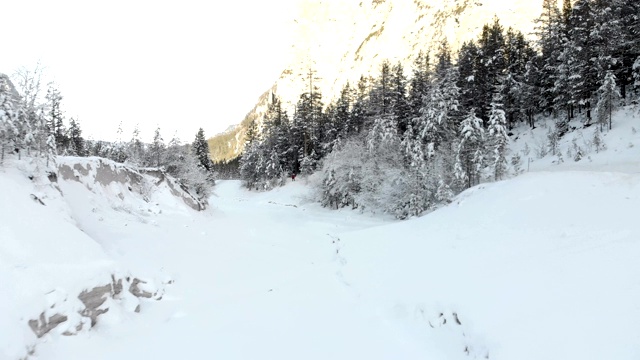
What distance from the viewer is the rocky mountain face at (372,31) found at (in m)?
62.2

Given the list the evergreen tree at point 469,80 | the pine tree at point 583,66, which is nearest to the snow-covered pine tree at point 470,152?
the pine tree at point 583,66

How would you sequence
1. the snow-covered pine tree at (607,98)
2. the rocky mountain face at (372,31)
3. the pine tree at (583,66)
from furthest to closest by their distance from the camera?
the rocky mountain face at (372,31) → the pine tree at (583,66) → the snow-covered pine tree at (607,98)

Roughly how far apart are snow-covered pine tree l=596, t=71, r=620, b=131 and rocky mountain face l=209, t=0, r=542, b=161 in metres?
23.3

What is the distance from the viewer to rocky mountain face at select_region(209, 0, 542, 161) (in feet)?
204

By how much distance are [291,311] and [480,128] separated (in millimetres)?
20506

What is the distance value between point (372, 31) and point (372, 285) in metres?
99.0

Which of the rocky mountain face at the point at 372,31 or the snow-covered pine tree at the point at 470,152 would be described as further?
the rocky mountain face at the point at 372,31

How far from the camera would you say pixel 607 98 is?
2617 centimetres

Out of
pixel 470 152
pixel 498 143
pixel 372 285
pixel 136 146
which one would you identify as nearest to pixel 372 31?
pixel 136 146

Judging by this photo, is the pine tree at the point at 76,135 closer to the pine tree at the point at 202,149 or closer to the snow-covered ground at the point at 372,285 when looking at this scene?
the pine tree at the point at 202,149

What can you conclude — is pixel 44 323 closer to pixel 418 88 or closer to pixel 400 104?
pixel 400 104

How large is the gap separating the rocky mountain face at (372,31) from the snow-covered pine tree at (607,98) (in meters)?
23.3

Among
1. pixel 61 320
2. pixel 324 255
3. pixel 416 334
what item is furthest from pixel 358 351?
pixel 324 255

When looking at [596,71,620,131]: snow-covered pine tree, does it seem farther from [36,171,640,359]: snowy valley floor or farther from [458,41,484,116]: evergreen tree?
[36,171,640,359]: snowy valley floor
